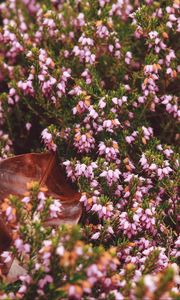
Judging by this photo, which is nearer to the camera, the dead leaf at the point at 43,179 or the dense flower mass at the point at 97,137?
the dense flower mass at the point at 97,137

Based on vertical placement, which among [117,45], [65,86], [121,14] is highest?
[121,14]

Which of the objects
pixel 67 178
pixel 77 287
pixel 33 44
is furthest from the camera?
pixel 33 44

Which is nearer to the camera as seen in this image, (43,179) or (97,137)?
(43,179)

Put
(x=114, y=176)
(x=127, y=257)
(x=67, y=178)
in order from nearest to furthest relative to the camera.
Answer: (x=127, y=257), (x=114, y=176), (x=67, y=178)

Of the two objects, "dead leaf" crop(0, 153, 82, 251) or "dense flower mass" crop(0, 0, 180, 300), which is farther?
"dead leaf" crop(0, 153, 82, 251)

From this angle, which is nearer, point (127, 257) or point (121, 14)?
point (127, 257)

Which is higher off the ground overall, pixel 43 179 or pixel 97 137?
pixel 97 137

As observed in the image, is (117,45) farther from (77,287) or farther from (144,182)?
(77,287)

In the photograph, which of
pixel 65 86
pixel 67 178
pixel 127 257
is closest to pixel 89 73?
pixel 65 86
